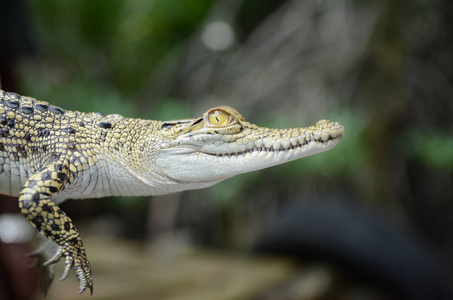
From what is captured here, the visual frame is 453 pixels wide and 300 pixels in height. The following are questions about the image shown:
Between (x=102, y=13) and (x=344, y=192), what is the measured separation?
69.4 inches

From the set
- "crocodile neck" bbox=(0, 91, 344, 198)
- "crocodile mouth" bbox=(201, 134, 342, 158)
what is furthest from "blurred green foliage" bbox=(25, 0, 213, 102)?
"crocodile mouth" bbox=(201, 134, 342, 158)

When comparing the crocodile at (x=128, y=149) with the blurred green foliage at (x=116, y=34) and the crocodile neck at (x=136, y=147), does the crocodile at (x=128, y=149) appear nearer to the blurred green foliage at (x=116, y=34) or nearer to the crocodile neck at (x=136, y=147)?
the crocodile neck at (x=136, y=147)

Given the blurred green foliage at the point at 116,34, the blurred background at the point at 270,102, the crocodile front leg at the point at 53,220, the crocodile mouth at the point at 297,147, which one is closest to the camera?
the crocodile front leg at the point at 53,220

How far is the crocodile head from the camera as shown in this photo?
24.9 inches

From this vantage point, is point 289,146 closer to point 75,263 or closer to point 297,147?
point 297,147

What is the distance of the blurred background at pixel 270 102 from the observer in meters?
2.08

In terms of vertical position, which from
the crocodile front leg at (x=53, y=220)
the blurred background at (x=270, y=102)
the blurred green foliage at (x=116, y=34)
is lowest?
the crocodile front leg at (x=53, y=220)

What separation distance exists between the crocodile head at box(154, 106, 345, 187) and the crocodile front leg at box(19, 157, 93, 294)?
0.59ft

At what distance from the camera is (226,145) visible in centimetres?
67

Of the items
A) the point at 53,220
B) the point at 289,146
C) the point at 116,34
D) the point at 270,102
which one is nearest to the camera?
the point at 53,220

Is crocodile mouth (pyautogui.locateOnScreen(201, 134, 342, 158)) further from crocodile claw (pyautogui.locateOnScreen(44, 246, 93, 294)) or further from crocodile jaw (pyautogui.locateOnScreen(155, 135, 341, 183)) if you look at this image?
crocodile claw (pyautogui.locateOnScreen(44, 246, 93, 294))

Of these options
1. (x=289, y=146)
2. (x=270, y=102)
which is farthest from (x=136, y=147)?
(x=270, y=102)

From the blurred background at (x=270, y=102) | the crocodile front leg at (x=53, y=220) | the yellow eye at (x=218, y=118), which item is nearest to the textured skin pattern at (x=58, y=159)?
the crocodile front leg at (x=53, y=220)

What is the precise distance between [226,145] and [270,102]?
5.38ft
